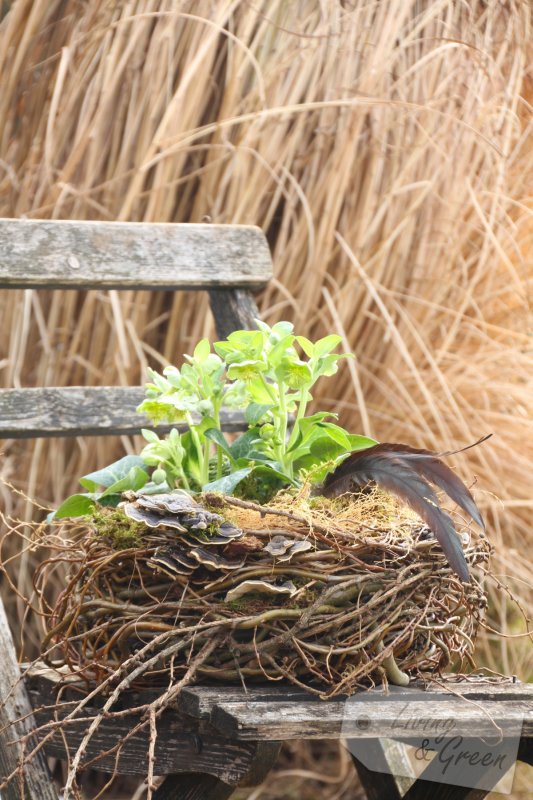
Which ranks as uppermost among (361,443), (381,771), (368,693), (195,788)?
(361,443)

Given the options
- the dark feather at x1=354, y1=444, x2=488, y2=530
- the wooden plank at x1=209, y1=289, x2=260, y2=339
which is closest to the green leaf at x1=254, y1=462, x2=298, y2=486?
the dark feather at x1=354, y1=444, x2=488, y2=530

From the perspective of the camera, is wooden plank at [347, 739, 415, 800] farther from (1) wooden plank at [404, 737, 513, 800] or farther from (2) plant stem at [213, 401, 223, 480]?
(2) plant stem at [213, 401, 223, 480]

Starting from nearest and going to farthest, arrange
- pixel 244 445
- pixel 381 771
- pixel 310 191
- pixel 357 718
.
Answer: pixel 357 718
pixel 244 445
pixel 381 771
pixel 310 191

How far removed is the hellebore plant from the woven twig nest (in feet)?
0.25

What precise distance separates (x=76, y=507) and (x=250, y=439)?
0.18 m

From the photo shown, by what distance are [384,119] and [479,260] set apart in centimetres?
29

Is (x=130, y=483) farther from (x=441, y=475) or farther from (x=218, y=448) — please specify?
(x=441, y=475)

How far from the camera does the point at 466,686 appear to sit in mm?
867

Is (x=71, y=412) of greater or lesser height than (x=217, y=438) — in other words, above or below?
below

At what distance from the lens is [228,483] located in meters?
0.88

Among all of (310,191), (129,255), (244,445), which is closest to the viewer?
(244,445)

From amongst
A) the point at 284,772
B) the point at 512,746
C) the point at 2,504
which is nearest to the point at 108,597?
the point at 512,746

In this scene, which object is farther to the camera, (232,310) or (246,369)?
(232,310)

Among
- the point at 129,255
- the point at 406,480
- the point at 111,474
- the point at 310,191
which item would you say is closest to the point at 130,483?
the point at 111,474
